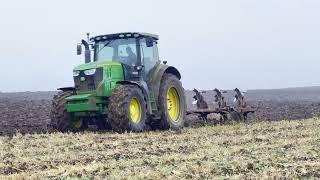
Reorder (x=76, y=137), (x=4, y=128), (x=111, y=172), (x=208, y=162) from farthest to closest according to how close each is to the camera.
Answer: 1. (x=4, y=128)
2. (x=76, y=137)
3. (x=208, y=162)
4. (x=111, y=172)

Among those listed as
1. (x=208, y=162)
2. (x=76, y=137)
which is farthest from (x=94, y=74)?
(x=208, y=162)

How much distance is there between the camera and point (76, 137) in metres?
12.3

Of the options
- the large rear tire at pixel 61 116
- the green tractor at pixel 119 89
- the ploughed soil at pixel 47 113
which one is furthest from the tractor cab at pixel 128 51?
the ploughed soil at pixel 47 113

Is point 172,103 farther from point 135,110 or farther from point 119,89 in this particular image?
point 119,89

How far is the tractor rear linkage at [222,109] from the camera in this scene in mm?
17141

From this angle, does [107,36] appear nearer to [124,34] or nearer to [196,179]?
[124,34]

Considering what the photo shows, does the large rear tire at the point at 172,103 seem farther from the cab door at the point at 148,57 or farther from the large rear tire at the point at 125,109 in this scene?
the large rear tire at the point at 125,109

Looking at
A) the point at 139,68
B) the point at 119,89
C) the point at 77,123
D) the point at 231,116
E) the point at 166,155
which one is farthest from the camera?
the point at 231,116

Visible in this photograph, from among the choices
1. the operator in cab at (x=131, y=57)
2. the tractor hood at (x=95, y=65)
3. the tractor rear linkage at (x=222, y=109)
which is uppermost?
the operator in cab at (x=131, y=57)

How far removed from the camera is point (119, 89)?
44.7ft

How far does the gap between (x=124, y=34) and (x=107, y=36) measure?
1.50ft

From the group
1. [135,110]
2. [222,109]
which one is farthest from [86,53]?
[222,109]

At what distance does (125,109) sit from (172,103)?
2874 mm

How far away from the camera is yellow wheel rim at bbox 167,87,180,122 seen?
51.5 feet
